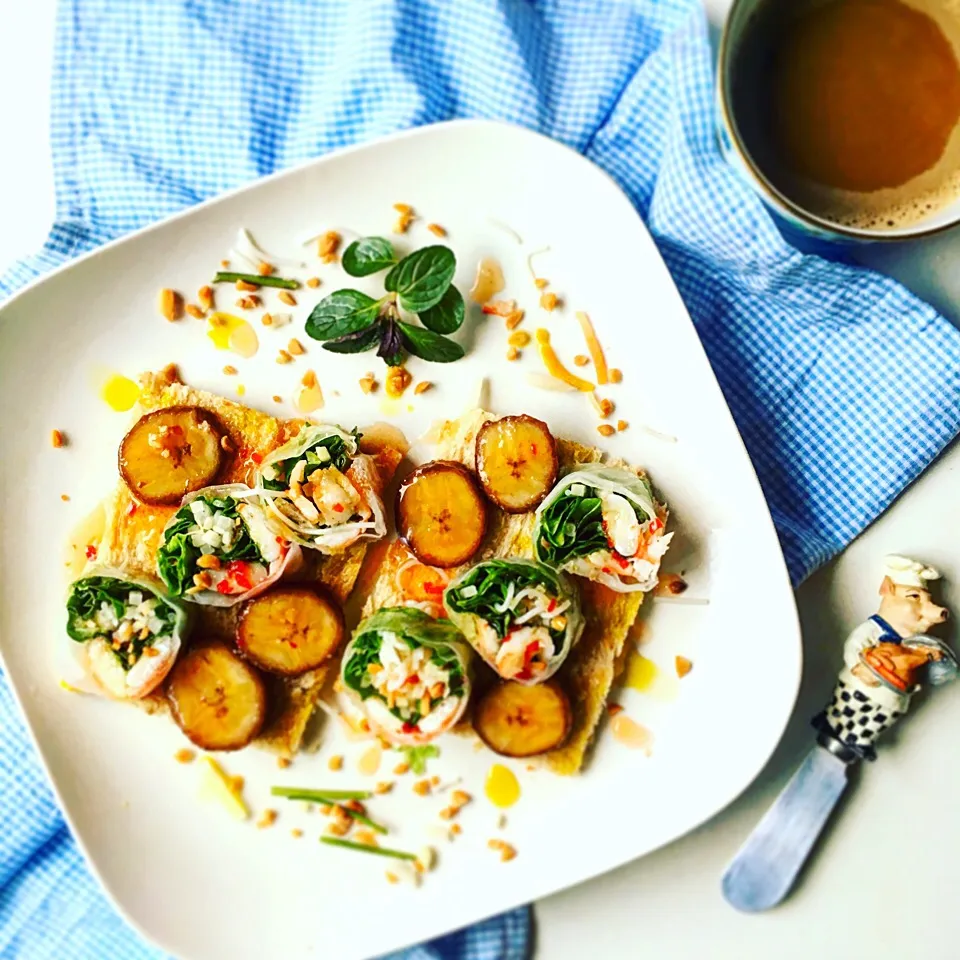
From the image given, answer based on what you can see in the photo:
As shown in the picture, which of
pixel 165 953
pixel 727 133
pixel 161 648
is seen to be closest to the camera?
pixel 727 133

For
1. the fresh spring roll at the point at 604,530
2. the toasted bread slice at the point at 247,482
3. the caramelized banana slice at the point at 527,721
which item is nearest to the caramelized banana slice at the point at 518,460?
the fresh spring roll at the point at 604,530

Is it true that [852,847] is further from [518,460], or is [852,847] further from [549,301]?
[549,301]

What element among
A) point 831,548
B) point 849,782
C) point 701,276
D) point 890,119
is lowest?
point 849,782

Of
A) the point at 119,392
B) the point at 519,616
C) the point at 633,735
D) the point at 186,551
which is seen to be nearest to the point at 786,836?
the point at 633,735

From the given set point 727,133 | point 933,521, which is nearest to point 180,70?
point 727,133

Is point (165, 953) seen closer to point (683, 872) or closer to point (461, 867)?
point (461, 867)

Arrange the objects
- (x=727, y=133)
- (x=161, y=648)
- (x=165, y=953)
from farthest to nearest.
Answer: (x=165, y=953), (x=161, y=648), (x=727, y=133)

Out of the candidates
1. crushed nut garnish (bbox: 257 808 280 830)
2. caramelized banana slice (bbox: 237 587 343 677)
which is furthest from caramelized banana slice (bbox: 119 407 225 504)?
crushed nut garnish (bbox: 257 808 280 830)
